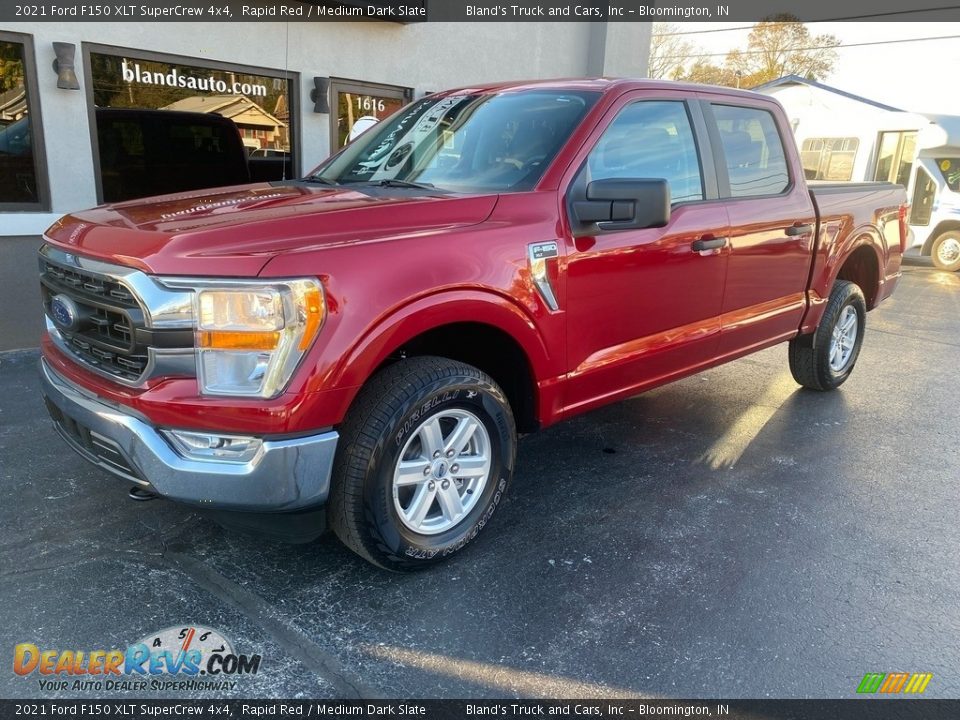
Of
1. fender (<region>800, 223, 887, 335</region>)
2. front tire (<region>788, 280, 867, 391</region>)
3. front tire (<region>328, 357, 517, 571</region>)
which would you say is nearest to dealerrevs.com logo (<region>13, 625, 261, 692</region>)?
front tire (<region>328, 357, 517, 571</region>)

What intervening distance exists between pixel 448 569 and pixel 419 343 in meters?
0.93

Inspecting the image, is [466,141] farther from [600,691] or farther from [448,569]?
[600,691]

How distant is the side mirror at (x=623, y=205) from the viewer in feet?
9.68

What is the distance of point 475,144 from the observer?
11.4 feet

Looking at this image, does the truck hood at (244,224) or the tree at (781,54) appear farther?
the tree at (781,54)

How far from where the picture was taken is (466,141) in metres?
3.51

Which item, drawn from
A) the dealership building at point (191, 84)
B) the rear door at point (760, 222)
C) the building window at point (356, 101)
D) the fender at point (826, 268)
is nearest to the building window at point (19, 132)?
the dealership building at point (191, 84)

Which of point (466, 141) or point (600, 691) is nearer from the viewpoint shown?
point (600, 691)

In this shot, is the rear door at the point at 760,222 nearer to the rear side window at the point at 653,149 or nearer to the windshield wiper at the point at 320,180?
the rear side window at the point at 653,149

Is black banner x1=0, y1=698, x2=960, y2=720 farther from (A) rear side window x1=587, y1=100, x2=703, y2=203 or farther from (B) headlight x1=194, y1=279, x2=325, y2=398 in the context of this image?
(A) rear side window x1=587, y1=100, x2=703, y2=203

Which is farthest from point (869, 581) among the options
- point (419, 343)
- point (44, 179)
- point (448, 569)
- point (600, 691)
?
point (44, 179)

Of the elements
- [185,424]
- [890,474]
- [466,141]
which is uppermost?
[466,141]

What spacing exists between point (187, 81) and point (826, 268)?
19.2 feet

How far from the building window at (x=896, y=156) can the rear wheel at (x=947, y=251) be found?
1.76m
